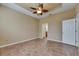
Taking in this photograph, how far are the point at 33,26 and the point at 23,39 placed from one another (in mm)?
489

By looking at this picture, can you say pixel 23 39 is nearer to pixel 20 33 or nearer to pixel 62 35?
pixel 20 33

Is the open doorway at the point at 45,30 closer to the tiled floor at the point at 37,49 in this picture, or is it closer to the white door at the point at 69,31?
the tiled floor at the point at 37,49

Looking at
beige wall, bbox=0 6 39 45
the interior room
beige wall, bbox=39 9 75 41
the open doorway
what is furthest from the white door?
beige wall, bbox=0 6 39 45

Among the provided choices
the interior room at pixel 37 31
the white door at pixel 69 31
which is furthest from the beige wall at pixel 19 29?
the white door at pixel 69 31

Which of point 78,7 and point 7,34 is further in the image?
point 7,34

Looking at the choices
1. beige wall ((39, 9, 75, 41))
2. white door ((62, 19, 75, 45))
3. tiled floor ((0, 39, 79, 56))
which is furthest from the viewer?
tiled floor ((0, 39, 79, 56))

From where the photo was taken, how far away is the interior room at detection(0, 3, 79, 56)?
8.27ft

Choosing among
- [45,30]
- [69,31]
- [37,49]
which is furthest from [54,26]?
[37,49]

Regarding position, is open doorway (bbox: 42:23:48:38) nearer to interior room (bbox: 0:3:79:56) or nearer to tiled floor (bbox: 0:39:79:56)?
interior room (bbox: 0:3:79:56)

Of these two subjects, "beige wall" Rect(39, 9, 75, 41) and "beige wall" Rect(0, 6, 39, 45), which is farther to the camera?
"beige wall" Rect(0, 6, 39, 45)

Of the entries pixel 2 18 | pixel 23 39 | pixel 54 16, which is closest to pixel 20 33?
pixel 23 39

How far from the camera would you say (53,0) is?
165 cm

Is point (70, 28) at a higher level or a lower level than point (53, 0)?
lower

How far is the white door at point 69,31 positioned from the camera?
2492 mm
